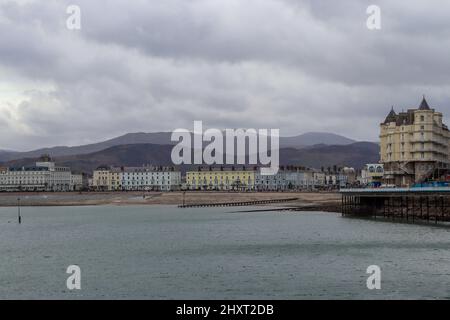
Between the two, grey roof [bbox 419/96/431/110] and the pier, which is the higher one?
grey roof [bbox 419/96/431/110]

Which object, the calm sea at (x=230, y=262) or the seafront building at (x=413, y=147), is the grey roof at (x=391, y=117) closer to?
the seafront building at (x=413, y=147)

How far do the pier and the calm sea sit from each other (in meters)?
4.96

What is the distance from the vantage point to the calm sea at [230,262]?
33.4 m

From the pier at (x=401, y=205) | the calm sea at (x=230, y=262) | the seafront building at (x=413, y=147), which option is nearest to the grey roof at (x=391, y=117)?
the seafront building at (x=413, y=147)

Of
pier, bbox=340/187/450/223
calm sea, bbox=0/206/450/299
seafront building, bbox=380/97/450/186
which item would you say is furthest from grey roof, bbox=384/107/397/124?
calm sea, bbox=0/206/450/299

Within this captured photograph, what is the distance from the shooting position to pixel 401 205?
83.9m

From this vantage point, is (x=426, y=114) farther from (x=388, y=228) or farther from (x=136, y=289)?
(x=136, y=289)

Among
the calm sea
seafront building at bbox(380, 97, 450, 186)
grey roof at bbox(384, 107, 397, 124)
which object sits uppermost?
grey roof at bbox(384, 107, 397, 124)

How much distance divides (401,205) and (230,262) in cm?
4674

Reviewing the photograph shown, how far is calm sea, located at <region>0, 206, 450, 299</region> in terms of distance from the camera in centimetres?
3344

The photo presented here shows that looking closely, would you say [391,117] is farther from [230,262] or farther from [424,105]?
[230,262]

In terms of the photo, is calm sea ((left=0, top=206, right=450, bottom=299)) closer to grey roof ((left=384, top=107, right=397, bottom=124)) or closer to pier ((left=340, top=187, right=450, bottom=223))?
pier ((left=340, top=187, right=450, bottom=223))

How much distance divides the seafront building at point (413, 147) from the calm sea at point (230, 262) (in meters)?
44.7
